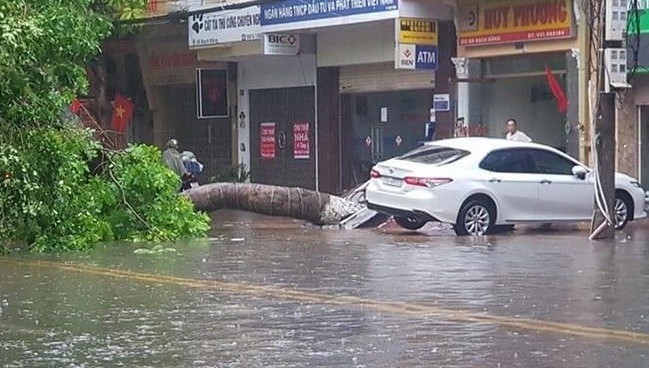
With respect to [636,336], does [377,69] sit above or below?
above

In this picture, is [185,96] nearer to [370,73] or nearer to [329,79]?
[329,79]

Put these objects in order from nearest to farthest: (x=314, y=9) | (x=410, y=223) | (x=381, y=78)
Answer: (x=410, y=223)
(x=314, y=9)
(x=381, y=78)

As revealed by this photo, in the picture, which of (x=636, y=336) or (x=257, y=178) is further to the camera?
(x=257, y=178)

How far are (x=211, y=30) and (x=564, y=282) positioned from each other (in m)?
20.4

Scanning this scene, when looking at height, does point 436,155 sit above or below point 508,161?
above

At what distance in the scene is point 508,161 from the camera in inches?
862

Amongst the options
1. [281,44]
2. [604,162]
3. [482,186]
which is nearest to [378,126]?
[281,44]

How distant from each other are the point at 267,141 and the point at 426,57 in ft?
25.2

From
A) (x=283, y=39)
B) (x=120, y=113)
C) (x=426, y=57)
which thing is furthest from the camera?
(x=120, y=113)

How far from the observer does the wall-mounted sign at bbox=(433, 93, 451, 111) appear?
29.0 meters

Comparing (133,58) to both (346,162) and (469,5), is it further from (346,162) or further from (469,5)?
(469,5)

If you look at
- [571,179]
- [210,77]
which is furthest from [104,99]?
[571,179]

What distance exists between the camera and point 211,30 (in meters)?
33.1

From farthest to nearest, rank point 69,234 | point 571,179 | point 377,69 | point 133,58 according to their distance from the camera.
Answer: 1. point 133,58
2. point 377,69
3. point 571,179
4. point 69,234
